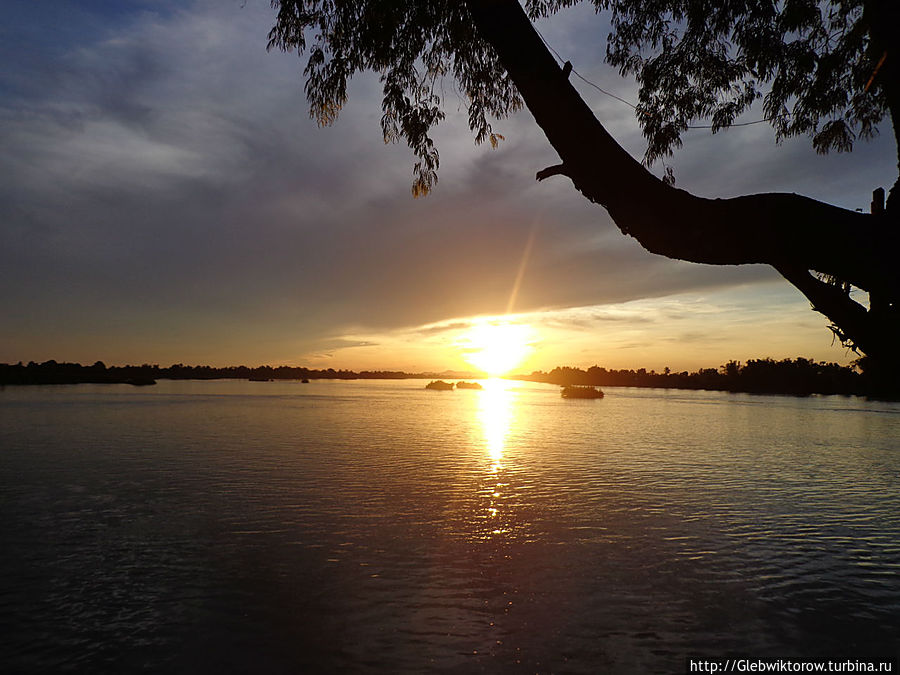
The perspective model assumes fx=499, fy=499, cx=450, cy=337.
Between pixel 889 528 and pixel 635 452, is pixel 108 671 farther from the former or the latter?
pixel 635 452

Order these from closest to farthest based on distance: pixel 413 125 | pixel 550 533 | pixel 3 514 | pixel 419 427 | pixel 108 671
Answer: pixel 108 671 → pixel 413 125 → pixel 550 533 → pixel 3 514 → pixel 419 427

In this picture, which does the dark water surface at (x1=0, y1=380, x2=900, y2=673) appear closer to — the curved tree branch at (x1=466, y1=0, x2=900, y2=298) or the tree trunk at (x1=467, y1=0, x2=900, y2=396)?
the tree trunk at (x1=467, y1=0, x2=900, y2=396)

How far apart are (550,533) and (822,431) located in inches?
1735

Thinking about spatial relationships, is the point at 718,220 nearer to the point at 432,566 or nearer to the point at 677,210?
the point at 677,210

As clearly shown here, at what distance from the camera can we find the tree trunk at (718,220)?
3643mm

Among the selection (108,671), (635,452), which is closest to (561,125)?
(108,671)

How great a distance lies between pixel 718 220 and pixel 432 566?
7.88m

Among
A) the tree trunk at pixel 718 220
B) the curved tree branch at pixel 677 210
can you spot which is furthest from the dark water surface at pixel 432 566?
the curved tree branch at pixel 677 210

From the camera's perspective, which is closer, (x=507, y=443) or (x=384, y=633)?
(x=384, y=633)

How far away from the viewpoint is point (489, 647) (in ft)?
21.1

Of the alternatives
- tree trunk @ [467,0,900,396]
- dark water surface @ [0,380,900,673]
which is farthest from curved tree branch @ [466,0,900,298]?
dark water surface @ [0,380,900,673]

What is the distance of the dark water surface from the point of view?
6.45 meters

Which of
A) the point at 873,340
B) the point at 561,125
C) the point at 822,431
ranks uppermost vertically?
the point at 561,125

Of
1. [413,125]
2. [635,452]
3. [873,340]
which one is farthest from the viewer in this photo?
[635,452]
